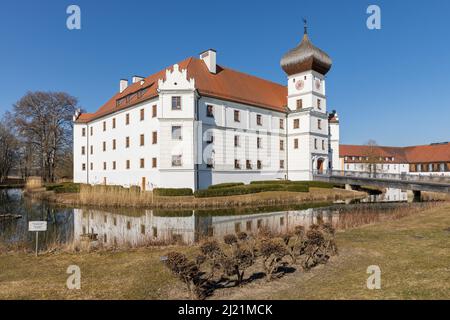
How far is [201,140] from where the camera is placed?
29.7 meters

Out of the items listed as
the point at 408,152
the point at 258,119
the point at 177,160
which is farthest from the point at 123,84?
the point at 408,152

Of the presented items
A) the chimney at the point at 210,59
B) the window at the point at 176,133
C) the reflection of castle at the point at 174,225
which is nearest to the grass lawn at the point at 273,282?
the reflection of castle at the point at 174,225

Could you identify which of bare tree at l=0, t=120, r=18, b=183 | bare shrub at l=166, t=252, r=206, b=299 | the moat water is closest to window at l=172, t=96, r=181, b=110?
the moat water

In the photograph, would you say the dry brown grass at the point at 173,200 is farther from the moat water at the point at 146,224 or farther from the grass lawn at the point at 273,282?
the grass lawn at the point at 273,282

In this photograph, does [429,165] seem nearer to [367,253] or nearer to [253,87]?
[253,87]

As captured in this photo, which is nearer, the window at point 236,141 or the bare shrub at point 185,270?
the bare shrub at point 185,270

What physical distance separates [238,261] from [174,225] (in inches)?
380

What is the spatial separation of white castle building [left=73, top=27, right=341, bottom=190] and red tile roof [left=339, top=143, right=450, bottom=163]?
31.8m

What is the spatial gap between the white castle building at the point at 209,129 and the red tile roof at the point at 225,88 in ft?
0.52

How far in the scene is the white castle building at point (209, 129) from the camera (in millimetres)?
28484

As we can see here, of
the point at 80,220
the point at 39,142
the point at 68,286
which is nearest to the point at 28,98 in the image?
the point at 39,142

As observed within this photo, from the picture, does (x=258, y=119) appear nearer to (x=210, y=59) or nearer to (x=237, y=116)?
(x=237, y=116)
